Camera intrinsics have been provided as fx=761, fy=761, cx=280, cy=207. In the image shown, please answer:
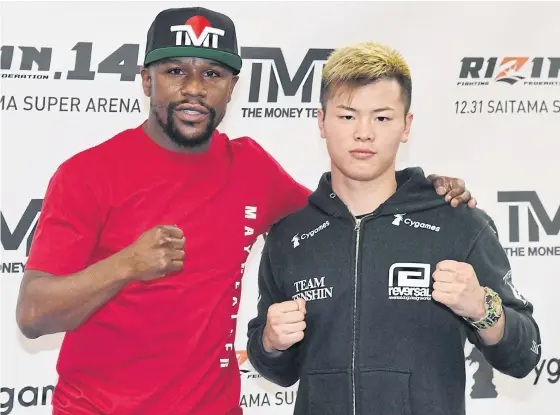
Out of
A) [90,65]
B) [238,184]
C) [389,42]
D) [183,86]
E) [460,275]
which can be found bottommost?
[460,275]

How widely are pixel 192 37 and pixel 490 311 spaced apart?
841mm

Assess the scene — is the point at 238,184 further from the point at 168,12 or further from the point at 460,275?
the point at 460,275

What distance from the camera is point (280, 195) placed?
1905 mm

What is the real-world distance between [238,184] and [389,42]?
1.17m

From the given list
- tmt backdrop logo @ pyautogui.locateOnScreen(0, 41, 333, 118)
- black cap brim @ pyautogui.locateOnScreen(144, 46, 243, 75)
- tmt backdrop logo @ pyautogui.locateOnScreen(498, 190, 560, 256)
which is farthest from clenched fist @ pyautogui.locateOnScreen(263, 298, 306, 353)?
tmt backdrop logo @ pyautogui.locateOnScreen(498, 190, 560, 256)

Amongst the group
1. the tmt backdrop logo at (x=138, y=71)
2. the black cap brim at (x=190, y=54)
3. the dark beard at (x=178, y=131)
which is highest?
the tmt backdrop logo at (x=138, y=71)

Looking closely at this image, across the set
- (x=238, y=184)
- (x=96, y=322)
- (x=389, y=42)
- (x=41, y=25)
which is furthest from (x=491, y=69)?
(x=96, y=322)

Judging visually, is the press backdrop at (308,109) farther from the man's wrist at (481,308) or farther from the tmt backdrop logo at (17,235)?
the man's wrist at (481,308)

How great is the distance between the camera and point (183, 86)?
1.65 m

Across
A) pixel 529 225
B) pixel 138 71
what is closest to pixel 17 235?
pixel 138 71

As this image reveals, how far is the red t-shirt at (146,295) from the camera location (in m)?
1.61

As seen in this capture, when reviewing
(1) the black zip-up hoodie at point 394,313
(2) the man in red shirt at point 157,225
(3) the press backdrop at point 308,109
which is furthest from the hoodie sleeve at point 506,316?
(3) the press backdrop at point 308,109

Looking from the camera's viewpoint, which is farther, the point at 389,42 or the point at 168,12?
the point at 389,42

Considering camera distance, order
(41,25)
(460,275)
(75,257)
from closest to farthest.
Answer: (460,275), (75,257), (41,25)
